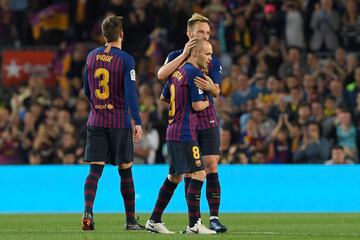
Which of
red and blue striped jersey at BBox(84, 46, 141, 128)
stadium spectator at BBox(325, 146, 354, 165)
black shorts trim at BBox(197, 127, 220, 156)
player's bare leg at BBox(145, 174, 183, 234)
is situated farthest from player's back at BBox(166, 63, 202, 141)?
stadium spectator at BBox(325, 146, 354, 165)

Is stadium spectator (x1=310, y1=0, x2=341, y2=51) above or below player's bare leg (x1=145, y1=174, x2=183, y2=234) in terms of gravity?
above

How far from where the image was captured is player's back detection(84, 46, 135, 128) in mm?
12336

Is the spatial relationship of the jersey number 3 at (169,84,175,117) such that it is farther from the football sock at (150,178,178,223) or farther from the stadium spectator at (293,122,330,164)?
the stadium spectator at (293,122,330,164)

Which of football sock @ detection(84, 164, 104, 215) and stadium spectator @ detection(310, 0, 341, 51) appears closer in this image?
football sock @ detection(84, 164, 104, 215)

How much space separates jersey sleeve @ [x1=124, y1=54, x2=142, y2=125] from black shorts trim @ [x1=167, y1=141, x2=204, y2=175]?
632mm

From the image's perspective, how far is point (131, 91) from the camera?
12195mm

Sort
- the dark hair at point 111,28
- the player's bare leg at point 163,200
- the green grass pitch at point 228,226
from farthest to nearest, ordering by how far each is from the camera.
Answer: the dark hair at point 111,28, the player's bare leg at point 163,200, the green grass pitch at point 228,226

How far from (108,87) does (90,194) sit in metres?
1.16

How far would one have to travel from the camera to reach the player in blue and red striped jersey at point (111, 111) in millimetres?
12328

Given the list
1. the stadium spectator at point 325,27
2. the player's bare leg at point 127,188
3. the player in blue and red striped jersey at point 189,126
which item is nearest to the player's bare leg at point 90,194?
the player's bare leg at point 127,188

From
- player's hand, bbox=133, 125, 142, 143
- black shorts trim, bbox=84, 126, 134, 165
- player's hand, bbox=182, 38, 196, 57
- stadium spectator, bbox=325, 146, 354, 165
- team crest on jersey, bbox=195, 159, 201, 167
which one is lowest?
stadium spectator, bbox=325, 146, 354, 165

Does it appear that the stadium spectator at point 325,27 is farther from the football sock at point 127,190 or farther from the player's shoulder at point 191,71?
the player's shoulder at point 191,71

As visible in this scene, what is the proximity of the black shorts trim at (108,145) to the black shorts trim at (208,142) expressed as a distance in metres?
0.82

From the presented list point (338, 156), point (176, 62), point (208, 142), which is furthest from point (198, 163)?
point (338, 156)
